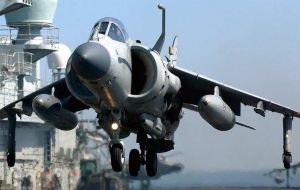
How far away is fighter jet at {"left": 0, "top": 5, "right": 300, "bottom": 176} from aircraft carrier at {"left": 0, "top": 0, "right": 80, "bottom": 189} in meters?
29.3

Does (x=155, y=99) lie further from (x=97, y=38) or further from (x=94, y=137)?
(x=94, y=137)

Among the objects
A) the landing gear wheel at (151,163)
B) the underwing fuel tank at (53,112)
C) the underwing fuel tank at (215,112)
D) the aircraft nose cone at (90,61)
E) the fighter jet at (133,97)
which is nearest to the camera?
the aircraft nose cone at (90,61)

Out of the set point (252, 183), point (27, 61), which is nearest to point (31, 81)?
point (27, 61)

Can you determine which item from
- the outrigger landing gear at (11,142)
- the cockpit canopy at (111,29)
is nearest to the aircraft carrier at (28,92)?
the outrigger landing gear at (11,142)

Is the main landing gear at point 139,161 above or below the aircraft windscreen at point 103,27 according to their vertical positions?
below

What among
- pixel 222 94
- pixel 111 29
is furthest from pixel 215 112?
pixel 111 29

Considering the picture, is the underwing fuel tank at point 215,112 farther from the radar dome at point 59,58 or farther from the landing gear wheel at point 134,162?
the radar dome at point 59,58

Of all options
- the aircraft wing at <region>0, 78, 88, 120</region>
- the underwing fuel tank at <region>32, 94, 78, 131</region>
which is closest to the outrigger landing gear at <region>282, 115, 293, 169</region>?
the aircraft wing at <region>0, 78, 88, 120</region>

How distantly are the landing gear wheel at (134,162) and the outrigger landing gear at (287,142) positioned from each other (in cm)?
448

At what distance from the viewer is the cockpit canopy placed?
28.5 m

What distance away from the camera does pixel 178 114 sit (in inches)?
1260

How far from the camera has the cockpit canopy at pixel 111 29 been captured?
28.5 m

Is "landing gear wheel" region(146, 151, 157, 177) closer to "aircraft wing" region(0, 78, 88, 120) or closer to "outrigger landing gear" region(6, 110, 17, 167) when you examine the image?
"aircraft wing" region(0, 78, 88, 120)

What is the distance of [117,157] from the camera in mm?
28531
